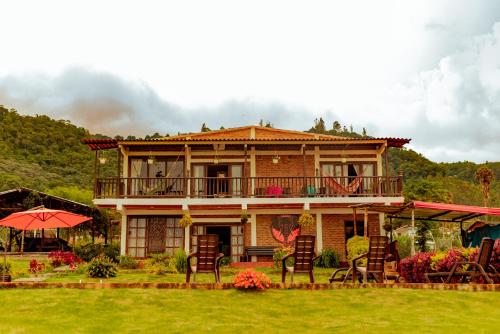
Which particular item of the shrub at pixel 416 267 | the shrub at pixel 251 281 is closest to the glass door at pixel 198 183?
the shrub at pixel 416 267

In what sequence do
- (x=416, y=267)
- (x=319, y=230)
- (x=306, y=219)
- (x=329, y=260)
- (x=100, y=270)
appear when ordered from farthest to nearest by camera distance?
(x=319, y=230) → (x=329, y=260) → (x=306, y=219) → (x=100, y=270) → (x=416, y=267)

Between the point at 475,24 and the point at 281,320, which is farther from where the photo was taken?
the point at 475,24

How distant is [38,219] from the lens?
15.0 meters

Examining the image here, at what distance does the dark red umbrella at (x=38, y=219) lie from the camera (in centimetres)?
1452

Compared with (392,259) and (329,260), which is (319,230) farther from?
(392,259)

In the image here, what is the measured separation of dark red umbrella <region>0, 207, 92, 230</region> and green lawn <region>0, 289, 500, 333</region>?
19.3ft

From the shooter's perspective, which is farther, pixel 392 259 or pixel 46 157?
pixel 46 157

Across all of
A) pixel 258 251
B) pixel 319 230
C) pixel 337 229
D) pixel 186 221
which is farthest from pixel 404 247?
pixel 186 221

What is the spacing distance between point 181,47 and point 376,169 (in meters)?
10.1

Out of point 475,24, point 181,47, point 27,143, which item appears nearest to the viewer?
point 475,24

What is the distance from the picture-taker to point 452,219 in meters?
19.2

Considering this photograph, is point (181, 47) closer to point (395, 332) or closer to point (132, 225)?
point (132, 225)

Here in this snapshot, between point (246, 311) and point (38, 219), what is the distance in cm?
944

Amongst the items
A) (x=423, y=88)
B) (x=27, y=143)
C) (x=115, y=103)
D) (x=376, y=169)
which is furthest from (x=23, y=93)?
(x=376, y=169)
